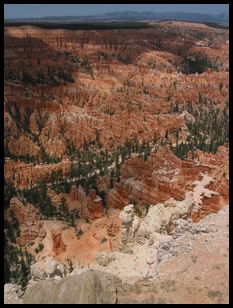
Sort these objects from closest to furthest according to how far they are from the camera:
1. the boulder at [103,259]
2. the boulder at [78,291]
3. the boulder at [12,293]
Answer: the boulder at [78,291] < the boulder at [12,293] < the boulder at [103,259]

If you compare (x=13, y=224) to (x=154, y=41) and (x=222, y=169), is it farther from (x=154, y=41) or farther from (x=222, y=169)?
(x=154, y=41)

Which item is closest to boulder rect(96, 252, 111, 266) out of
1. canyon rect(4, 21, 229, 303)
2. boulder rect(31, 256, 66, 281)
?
canyon rect(4, 21, 229, 303)

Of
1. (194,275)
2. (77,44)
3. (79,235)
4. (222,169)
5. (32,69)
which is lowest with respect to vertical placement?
(79,235)

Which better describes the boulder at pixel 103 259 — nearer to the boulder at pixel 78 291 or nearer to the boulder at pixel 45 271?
the boulder at pixel 45 271

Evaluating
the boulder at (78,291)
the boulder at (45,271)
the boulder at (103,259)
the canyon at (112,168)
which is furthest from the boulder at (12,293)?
the boulder at (103,259)

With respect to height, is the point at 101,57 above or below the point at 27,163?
above

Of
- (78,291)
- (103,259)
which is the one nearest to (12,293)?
(103,259)

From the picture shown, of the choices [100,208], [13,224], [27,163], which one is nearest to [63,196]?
[100,208]

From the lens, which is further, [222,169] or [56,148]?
[56,148]

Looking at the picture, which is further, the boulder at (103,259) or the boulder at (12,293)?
the boulder at (103,259)
